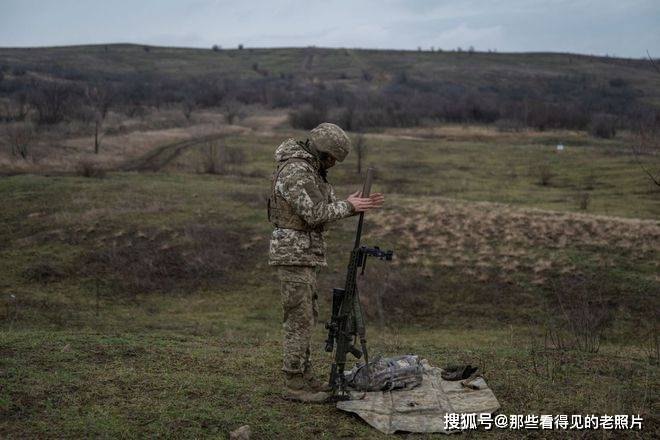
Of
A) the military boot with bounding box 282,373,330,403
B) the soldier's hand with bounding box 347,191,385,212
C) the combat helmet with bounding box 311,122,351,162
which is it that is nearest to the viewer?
→ the soldier's hand with bounding box 347,191,385,212

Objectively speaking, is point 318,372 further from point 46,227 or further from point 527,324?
point 46,227

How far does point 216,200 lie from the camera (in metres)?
28.1

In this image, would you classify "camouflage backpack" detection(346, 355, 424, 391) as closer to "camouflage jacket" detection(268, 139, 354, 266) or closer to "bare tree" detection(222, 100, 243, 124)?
"camouflage jacket" detection(268, 139, 354, 266)

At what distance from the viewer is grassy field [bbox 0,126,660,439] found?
292 inches

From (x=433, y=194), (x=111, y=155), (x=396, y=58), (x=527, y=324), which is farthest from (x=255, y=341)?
(x=396, y=58)

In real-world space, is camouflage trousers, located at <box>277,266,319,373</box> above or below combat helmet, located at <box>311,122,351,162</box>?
below

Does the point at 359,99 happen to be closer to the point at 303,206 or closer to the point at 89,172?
the point at 89,172

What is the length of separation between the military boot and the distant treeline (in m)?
40.9

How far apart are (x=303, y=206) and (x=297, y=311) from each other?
1185 mm

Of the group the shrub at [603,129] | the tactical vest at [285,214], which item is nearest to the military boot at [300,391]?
the tactical vest at [285,214]

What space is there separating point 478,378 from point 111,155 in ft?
125

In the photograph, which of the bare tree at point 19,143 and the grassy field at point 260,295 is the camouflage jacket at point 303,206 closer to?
the grassy field at point 260,295

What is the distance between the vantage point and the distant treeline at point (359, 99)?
217 ft

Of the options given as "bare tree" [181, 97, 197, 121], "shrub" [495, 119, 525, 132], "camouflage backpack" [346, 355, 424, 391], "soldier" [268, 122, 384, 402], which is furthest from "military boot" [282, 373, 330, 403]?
"shrub" [495, 119, 525, 132]
